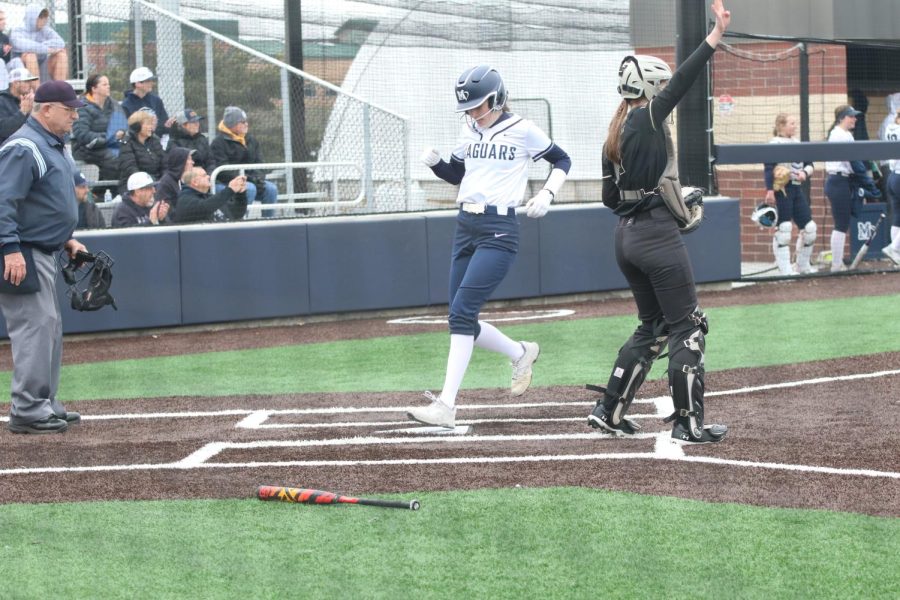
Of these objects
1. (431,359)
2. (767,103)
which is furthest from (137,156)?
(767,103)

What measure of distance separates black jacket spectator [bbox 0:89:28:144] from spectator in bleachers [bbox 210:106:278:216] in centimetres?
194

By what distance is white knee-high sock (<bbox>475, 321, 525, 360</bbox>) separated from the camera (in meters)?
7.37

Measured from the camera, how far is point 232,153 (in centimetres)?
1310

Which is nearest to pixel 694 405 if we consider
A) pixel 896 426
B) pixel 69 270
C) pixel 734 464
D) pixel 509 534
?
pixel 734 464

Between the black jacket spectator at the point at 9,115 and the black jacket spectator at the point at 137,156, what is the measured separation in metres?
0.99

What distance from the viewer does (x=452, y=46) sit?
13844 mm

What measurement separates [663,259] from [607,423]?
3.08ft

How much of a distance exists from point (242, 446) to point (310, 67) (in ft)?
25.7

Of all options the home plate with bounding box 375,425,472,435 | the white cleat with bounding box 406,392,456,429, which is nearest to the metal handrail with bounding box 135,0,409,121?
the home plate with bounding box 375,425,472,435

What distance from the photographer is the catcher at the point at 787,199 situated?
1545 cm

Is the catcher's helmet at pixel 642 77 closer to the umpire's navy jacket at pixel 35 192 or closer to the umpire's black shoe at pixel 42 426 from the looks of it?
the umpire's navy jacket at pixel 35 192

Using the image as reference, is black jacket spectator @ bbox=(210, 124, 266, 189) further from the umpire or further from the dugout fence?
the umpire

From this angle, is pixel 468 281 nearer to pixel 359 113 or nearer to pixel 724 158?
pixel 359 113

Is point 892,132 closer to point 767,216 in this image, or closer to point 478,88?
point 767,216
